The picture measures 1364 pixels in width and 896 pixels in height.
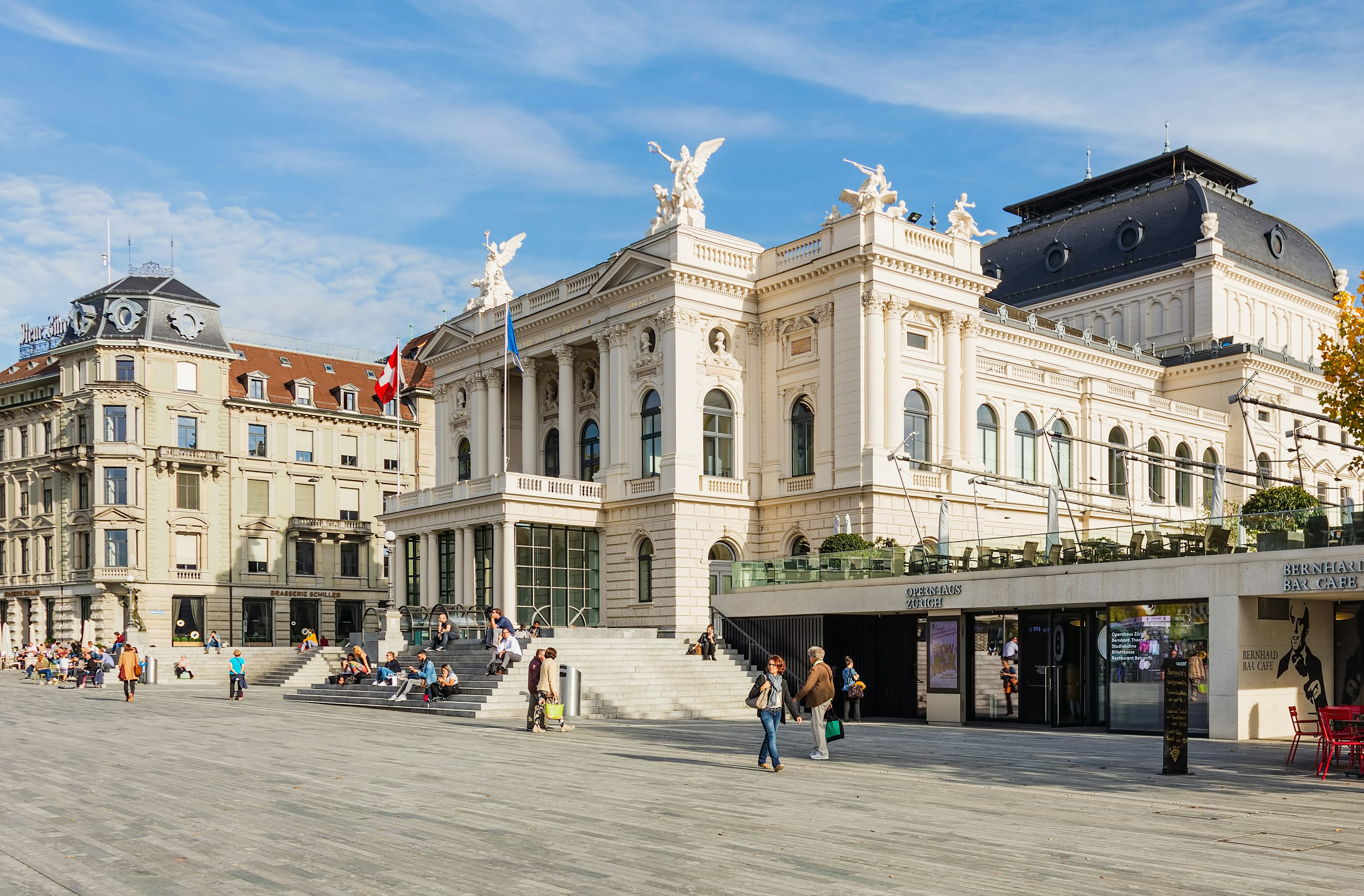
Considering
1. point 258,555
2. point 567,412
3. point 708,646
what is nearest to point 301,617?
point 258,555

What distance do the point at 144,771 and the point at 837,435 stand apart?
3566cm

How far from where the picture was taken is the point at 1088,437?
63469 mm

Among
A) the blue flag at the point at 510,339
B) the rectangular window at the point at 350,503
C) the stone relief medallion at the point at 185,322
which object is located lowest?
the rectangular window at the point at 350,503

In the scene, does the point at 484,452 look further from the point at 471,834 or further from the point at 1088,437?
the point at 471,834

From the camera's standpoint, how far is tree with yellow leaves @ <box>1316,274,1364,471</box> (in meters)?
27.6

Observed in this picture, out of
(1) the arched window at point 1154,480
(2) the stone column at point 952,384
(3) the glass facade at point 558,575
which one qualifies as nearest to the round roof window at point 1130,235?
(1) the arched window at point 1154,480

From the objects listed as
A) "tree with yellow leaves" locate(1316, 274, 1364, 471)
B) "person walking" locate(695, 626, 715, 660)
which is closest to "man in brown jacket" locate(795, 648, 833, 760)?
"tree with yellow leaves" locate(1316, 274, 1364, 471)

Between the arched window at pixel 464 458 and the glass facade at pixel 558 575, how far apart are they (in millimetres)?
14116

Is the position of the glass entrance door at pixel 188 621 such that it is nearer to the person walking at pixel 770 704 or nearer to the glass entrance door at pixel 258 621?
the glass entrance door at pixel 258 621

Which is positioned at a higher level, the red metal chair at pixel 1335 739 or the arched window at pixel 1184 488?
the arched window at pixel 1184 488

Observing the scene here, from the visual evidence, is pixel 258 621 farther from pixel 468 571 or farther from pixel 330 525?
pixel 468 571

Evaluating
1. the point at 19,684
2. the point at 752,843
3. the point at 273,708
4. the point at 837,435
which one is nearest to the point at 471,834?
the point at 752,843

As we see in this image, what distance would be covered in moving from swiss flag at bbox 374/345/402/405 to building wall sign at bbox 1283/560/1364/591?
43.5 meters

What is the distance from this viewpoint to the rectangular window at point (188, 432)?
255 ft
